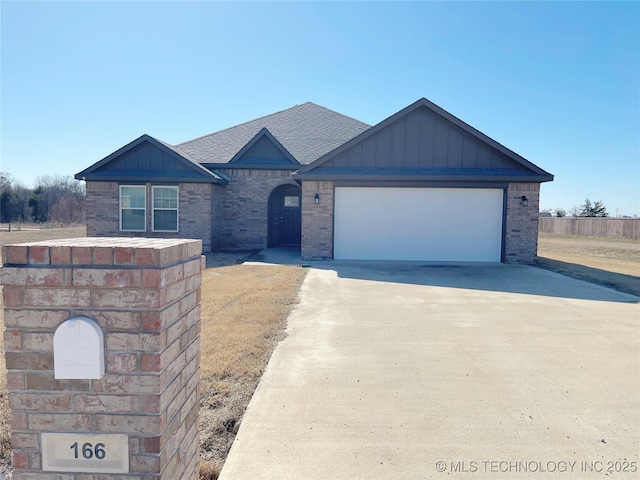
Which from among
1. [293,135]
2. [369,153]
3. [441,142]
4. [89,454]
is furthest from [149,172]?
[89,454]

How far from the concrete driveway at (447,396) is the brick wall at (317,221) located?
6.62 m

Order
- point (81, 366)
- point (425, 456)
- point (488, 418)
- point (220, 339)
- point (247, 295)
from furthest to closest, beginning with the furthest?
point (247, 295)
point (220, 339)
point (488, 418)
point (425, 456)
point (81, 366)

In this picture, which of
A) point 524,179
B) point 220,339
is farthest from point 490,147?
point 220,339

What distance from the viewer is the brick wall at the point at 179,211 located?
1605cm

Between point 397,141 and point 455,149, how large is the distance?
1.91 m

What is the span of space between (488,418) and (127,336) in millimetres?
2999

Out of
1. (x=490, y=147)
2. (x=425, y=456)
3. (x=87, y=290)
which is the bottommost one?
(x=425, y=456)

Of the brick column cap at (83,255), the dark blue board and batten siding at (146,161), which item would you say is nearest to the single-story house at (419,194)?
the dark blue board and batten siding at (146,161)

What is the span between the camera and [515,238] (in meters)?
14.3

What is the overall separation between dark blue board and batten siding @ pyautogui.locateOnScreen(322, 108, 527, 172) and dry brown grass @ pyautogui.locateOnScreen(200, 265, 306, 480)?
5433 mm

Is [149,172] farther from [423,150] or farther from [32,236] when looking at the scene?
[32,236]

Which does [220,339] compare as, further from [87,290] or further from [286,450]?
[87,290]

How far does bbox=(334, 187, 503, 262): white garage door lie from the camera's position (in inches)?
563

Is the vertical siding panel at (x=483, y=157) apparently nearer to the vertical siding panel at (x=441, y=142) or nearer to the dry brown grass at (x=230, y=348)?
the vertical siding panel at (x=441, y=142)
